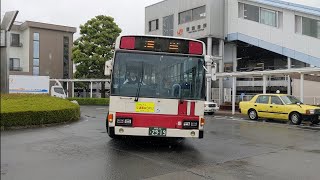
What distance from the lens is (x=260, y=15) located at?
1188 inches

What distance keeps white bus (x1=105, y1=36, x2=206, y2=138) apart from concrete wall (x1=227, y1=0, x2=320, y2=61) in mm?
21128

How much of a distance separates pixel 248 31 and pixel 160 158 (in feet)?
83.8

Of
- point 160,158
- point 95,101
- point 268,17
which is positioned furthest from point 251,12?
point 160,158

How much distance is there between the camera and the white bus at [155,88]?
339 inches

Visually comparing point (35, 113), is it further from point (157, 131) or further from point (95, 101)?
point (95, 101)

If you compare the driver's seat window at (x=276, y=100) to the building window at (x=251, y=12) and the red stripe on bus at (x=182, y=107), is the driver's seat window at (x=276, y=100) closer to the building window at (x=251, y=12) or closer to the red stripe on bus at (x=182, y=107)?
the red stripe on bus at (x=182, y=107)

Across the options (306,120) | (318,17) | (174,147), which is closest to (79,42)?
(318,17)

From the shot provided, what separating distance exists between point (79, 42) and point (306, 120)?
95.9ft

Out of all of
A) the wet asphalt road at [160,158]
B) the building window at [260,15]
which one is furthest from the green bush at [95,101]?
the wet asphalt road at [160,158]

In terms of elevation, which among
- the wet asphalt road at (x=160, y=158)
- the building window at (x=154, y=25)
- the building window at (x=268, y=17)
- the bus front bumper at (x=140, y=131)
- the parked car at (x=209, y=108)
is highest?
the building window at (x=154, y=25)

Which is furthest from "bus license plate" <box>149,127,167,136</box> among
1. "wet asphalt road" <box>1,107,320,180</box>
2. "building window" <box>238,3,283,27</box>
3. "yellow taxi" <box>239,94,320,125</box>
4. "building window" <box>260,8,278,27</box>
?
"building window" <box>260,8,278,27</box>

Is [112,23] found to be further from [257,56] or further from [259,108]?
[259,108]

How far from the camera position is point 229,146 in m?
10.0

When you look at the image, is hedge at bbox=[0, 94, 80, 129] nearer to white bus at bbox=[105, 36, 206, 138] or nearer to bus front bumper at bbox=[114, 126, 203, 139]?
bus front bumper at bbox=[114, 126, 203, 139]
